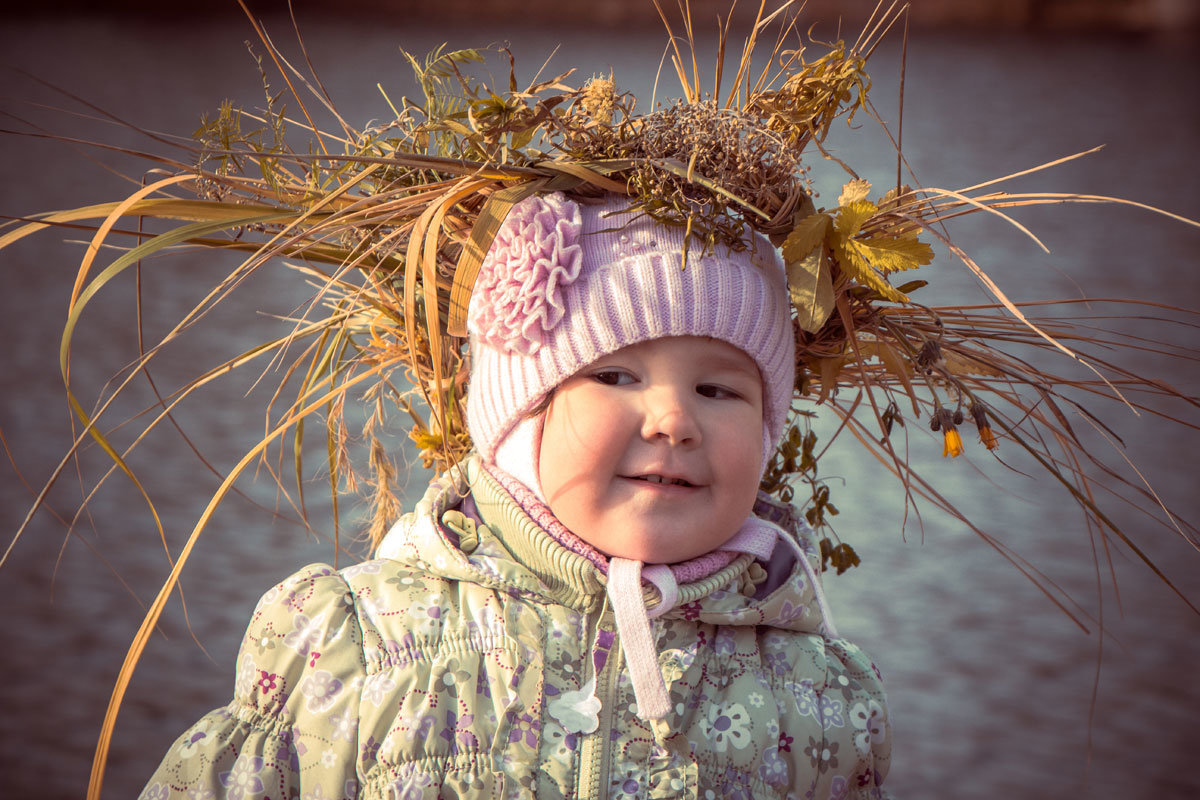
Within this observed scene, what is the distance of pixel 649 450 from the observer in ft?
4.49

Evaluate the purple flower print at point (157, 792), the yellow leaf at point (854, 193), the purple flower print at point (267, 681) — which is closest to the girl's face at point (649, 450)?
the yellow leaf at point (854, 193)

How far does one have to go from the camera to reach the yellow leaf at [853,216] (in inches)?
54.9

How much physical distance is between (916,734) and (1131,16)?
12.7m

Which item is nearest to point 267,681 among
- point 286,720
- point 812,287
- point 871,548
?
point 286,720

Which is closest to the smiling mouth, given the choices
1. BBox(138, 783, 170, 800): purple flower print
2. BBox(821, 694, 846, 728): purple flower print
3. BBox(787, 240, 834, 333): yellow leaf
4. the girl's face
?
the girl's face

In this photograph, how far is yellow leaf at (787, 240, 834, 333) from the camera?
138 cm

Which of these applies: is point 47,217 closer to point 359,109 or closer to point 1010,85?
point 359,109

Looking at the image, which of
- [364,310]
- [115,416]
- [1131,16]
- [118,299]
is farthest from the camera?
[1131,16]

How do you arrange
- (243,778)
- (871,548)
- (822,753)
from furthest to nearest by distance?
(871,548), (822,753), (243,778)

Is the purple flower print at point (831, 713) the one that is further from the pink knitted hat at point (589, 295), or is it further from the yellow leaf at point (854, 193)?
the yellow leaf at point (854, 193)

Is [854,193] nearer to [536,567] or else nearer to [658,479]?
[658,479]

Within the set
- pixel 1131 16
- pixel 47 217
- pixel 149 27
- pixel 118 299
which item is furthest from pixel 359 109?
pixel 1131 16

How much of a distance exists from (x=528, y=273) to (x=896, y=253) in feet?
1.35

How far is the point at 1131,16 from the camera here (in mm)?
13422
